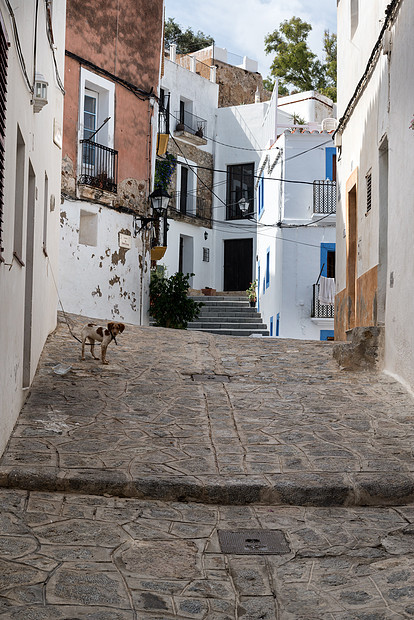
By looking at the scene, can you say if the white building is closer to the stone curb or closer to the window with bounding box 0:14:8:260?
Answer: the stone curb

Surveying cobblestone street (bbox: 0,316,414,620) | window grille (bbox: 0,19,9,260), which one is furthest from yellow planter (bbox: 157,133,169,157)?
window grille (bbox: 0,19,9,260)

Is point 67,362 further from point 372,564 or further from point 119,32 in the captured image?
point 119,32

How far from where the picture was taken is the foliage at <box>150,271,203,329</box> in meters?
18.5

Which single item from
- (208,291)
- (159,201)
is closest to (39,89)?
(159,201)

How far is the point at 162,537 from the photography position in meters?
4.46

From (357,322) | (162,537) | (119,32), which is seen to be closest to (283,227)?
(119,32)

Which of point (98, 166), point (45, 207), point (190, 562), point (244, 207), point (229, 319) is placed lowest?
point (190, 562)

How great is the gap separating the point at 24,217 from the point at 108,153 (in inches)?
416

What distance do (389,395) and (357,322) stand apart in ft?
13.1

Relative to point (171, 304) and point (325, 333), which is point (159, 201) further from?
point (325, 333)

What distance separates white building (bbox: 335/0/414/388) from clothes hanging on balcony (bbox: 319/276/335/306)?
7.09 metres

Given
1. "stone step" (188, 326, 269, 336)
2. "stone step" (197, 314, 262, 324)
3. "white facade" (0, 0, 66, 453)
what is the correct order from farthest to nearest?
"stone step" (197, 314, 262, 324), "stone step" (188, 326, 269, 336), "white facade" (0, 0, 66, 453)

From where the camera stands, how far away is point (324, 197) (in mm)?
22797

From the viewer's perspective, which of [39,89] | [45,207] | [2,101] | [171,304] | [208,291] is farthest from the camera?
[208,291]
